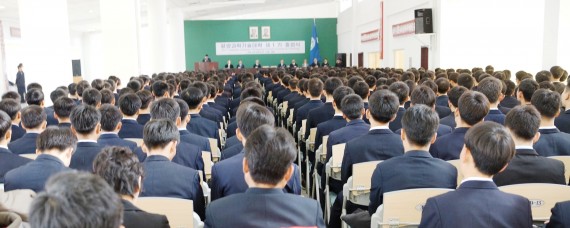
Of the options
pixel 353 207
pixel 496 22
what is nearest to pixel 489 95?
pixel 353 207

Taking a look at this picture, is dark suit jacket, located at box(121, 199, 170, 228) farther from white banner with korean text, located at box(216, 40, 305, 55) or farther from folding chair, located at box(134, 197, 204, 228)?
white banner with korean text, located at box(216, 40, 305, 55)

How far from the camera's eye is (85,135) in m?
3.79

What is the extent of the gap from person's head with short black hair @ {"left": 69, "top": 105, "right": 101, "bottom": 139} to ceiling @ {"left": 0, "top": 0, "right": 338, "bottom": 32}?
17.4 m

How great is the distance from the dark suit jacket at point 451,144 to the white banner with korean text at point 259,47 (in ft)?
92.3

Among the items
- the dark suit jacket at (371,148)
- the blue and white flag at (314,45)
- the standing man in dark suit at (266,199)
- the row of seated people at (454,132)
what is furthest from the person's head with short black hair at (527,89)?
the blue and white flag at (314,45)

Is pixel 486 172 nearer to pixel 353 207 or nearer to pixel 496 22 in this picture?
pixel 353 207

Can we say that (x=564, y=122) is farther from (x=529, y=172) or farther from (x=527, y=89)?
(x=529, y=172)

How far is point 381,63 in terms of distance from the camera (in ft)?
68.6

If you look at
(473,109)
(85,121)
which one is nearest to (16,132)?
(85,121)

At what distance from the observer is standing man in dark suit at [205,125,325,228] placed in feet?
6.86

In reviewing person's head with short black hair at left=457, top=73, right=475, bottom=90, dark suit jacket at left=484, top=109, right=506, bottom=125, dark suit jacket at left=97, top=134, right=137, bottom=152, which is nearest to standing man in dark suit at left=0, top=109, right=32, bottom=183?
dark suit jacket at left=97, top=134, right=137, bottom=152

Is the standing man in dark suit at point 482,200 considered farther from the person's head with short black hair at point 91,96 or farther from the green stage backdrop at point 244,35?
the green stage backdrop at point 244,35

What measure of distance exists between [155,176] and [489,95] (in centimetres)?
343

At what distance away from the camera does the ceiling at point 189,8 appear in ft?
71.3
